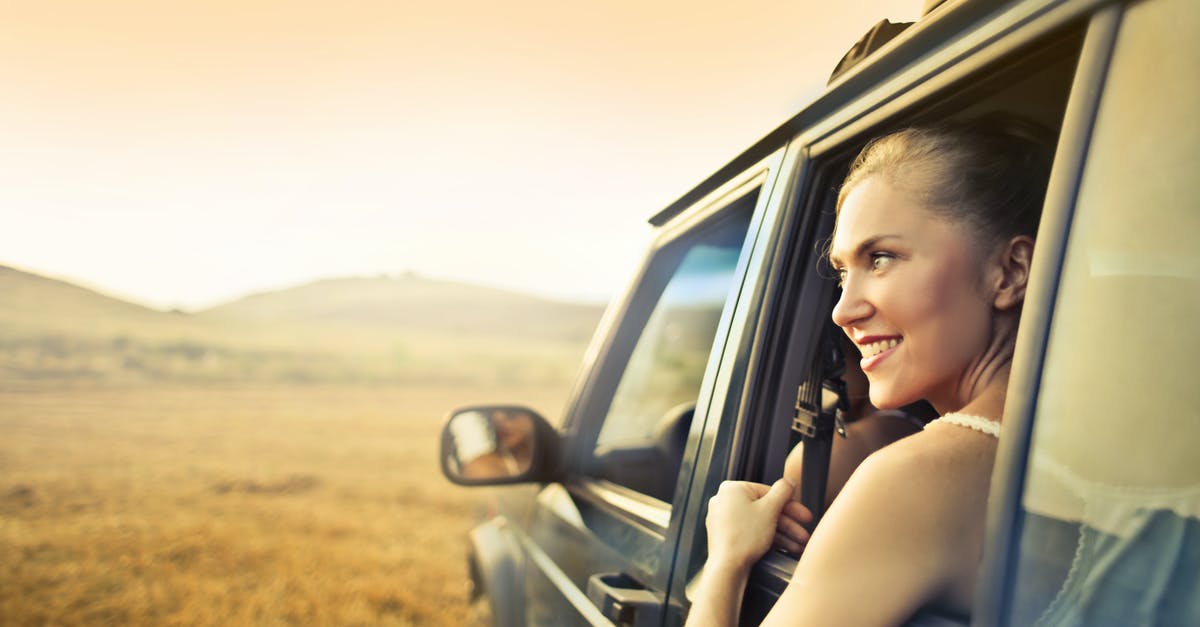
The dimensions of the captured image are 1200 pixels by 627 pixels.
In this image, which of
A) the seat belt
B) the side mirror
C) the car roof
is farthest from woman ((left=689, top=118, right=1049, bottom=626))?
the side mirror

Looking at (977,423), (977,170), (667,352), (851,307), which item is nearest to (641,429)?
(667,352)

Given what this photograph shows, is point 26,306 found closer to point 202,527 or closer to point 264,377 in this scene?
point 264,377

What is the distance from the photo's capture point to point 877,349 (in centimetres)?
130

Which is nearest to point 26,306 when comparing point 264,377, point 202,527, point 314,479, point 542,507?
point 264,377

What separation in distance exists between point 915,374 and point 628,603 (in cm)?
72

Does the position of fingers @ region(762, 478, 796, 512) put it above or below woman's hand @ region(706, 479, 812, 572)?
above

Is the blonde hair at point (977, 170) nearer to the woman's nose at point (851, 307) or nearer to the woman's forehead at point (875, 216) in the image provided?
the woman's forehead at point (875, 216)

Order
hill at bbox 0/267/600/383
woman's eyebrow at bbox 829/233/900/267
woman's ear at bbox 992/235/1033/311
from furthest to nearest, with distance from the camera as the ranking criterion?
hill at bbox 0/267/600/383 → woman's eyebrow at bbox 829/233/900/267 → woman's ear at bbox 992/235/1033/311

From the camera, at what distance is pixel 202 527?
866cm

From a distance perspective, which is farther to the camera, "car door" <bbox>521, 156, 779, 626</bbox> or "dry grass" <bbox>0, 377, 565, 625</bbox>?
"dry grass" <bbox>0, 377, 565, 625</bbox>

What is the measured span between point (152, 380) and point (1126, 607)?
1019 inches

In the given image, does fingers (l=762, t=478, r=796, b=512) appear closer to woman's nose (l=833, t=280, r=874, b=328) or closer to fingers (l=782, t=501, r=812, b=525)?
fingers (l=782, t=501, r=812, b=525)

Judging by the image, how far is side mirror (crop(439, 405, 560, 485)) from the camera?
251 centimetres

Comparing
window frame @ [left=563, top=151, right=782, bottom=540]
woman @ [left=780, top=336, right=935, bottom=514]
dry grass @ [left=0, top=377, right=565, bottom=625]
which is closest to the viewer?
window frame @ [left=563, top=151, right=782, bottom=540]
